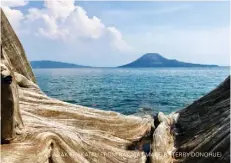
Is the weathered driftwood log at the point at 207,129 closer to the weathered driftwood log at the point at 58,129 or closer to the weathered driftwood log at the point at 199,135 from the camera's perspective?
the weathered driftwood log at the point at 199,135

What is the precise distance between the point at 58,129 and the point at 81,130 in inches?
70.7

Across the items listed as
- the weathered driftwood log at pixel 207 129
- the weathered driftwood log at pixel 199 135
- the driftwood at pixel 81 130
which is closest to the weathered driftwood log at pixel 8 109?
the driftwood at pixel 81 130

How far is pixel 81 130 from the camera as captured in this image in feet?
46.5

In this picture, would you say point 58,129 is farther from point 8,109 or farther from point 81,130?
point 8,109

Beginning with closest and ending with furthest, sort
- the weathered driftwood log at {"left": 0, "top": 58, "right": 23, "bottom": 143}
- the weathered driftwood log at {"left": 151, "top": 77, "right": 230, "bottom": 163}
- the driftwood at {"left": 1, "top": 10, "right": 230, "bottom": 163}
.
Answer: the weathered driftwood log at {"left": 0, "top": 58, "right": 23, "bottom": 143} < the driftwood at {"left": 1, "top": 10, "right": 230, "bottom": 163} < the weathered driftwood log at {"left": 151, "top": 77, "right": 230, "bottom": 163}

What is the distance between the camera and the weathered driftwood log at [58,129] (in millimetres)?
11102

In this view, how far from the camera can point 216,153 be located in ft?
38.8

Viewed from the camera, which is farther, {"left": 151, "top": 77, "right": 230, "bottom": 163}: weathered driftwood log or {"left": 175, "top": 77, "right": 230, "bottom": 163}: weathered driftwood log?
{"left": 151, "top": 77, "right": 230, "bottom": 163}: weathered driftwood log

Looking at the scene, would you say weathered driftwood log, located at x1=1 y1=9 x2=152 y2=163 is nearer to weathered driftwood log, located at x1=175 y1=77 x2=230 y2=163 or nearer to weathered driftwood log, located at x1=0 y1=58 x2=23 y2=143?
weathered driftwood log, located at x1=0 y1=58 x2=23 y2=143

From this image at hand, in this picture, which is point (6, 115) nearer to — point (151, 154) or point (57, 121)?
point (57, 121)

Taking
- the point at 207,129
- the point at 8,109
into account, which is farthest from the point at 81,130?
the point at 207,129

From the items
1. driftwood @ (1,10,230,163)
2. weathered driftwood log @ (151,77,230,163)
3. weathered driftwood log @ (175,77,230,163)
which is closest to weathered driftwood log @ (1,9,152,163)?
driftwood @ (1,10,230,163)

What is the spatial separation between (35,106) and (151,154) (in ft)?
17.4

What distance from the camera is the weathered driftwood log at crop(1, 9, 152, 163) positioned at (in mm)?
11102
